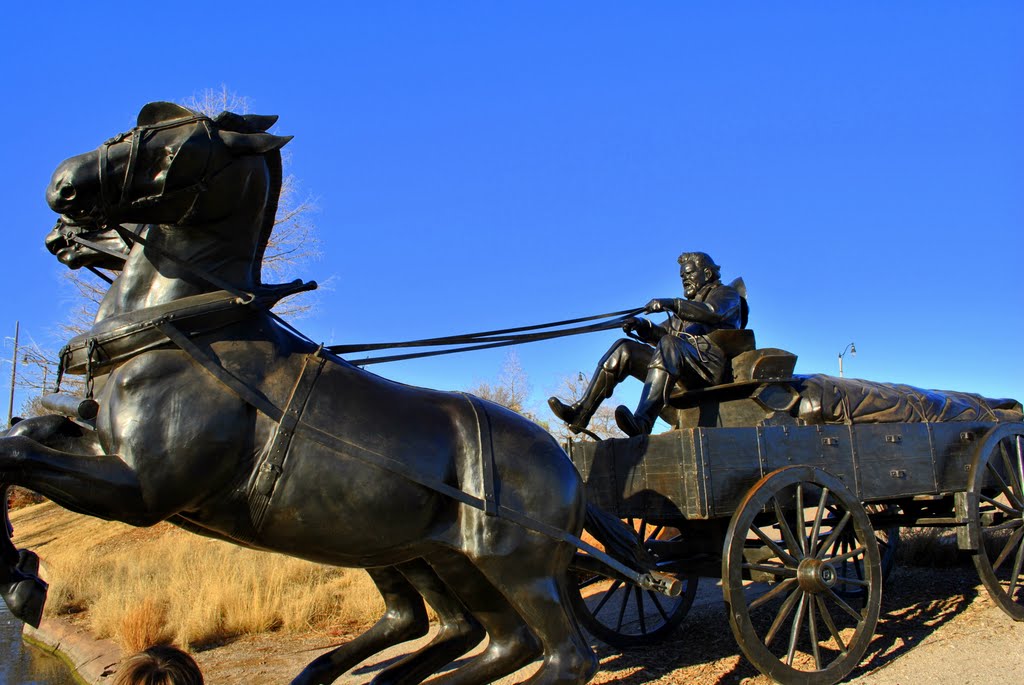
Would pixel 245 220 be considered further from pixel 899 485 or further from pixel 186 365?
pixel 899 485

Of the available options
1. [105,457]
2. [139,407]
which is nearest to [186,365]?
[139,407]

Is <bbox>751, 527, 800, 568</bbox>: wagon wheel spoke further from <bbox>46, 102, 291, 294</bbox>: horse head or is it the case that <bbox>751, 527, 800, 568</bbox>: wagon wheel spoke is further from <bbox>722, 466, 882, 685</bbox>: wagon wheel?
<bbox>46, 102, 291, 294</bbox>: horse head

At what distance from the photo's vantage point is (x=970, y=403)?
6.73 meters

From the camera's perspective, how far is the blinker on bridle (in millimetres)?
3421

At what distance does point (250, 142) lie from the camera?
3.62 metres

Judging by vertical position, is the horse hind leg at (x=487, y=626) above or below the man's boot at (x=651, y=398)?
below

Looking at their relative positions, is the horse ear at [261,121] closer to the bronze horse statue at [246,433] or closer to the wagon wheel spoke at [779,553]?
the bronze horse statue at [246,433]

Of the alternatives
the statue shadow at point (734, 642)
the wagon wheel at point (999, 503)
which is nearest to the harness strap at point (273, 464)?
the statue shadow at point (734, 642)

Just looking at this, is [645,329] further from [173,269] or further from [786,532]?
→ [173,269]

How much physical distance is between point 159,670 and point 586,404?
3.33m

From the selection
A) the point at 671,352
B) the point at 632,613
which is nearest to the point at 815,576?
the point at 671,352

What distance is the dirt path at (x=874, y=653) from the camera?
4.93 metres

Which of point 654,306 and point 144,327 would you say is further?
point 654,306

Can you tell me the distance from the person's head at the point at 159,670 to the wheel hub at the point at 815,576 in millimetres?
3333
